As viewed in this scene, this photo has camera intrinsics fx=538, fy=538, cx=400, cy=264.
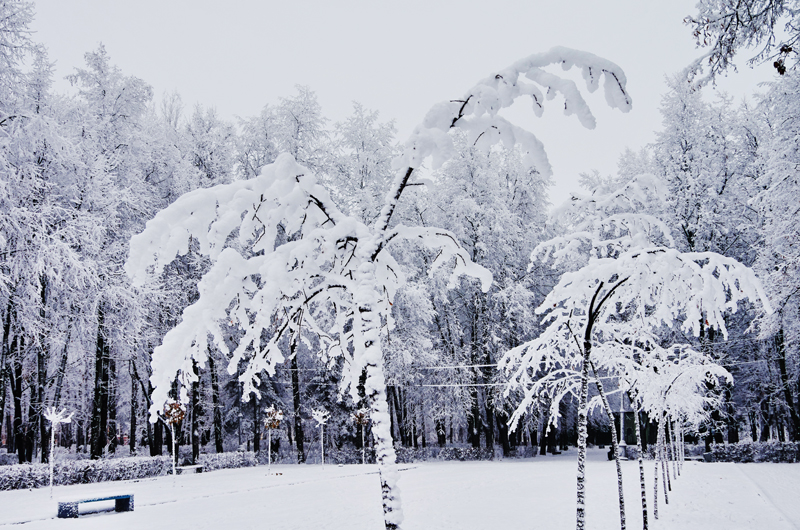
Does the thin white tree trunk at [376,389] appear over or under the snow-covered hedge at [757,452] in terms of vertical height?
over

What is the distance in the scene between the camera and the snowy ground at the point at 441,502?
9.28 metres

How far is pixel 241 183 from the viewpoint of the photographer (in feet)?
11.9

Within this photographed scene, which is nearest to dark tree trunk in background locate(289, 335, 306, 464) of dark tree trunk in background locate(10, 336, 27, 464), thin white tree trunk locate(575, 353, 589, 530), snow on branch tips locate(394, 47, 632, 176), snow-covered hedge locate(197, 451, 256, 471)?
snow-covered hedge locate(197, 451, 256, 471)

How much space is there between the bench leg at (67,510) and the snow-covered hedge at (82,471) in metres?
5.83

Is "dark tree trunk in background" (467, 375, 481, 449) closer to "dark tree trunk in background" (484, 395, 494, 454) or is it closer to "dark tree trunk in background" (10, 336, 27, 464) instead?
"dark tree trunk in background" (484, 395, 494, 454)

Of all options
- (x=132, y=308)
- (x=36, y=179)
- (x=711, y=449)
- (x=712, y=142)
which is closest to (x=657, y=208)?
(x=712, y=142)

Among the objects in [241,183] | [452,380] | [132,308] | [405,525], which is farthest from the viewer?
[452,380]

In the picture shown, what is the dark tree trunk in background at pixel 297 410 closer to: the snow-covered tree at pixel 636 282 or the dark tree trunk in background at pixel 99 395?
the dark tree trunk in background at pixel 99 395

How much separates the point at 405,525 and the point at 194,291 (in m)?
14.7

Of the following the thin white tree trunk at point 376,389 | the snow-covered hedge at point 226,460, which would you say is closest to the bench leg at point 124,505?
the snow-covered hedge at point 226,460

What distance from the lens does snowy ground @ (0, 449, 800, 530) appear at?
928 centimetres

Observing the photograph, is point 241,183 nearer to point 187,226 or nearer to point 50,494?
point 187,226

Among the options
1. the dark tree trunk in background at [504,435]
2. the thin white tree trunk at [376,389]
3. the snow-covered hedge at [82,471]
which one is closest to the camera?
the thin white tree trunk at [376,389]

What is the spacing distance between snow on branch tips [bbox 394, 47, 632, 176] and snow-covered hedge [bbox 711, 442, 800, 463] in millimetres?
20913
